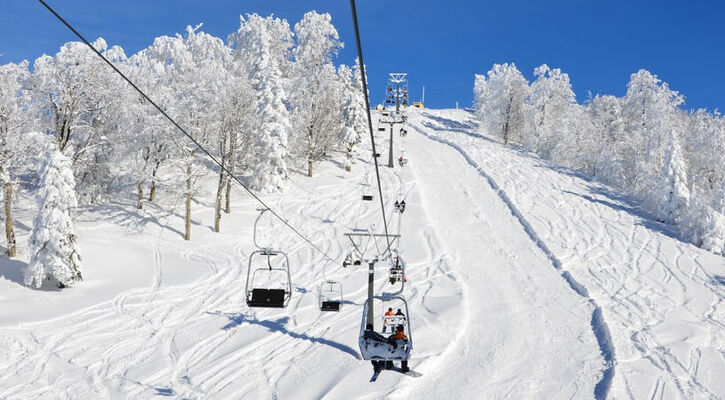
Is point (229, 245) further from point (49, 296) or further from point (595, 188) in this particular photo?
point (595, 188)

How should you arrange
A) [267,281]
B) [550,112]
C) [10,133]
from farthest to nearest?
[550,112] → [267,281] → [10,133]

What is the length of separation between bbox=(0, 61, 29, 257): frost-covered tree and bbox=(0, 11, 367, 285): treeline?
0.05m

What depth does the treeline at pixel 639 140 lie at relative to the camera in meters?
36.1

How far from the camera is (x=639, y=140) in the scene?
1937 inches

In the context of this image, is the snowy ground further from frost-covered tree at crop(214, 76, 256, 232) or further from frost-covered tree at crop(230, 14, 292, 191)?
frost-covered tree at crop(214, 76, 256, 232)

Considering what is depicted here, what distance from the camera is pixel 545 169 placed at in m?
55.0

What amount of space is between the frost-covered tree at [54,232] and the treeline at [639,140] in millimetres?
38098

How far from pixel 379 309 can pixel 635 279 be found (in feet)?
49.5

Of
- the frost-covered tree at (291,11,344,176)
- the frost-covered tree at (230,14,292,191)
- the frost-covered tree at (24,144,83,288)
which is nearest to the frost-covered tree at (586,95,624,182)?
the frost-covered tree at (291,11,344,176)

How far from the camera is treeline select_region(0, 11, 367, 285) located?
24.6 metres

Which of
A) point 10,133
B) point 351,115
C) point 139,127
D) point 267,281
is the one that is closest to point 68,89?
point 10,133

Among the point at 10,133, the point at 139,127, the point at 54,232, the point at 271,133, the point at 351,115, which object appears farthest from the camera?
the point at 351,115

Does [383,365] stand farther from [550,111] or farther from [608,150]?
[550,111]

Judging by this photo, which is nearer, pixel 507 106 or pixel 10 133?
pixel 10 133
